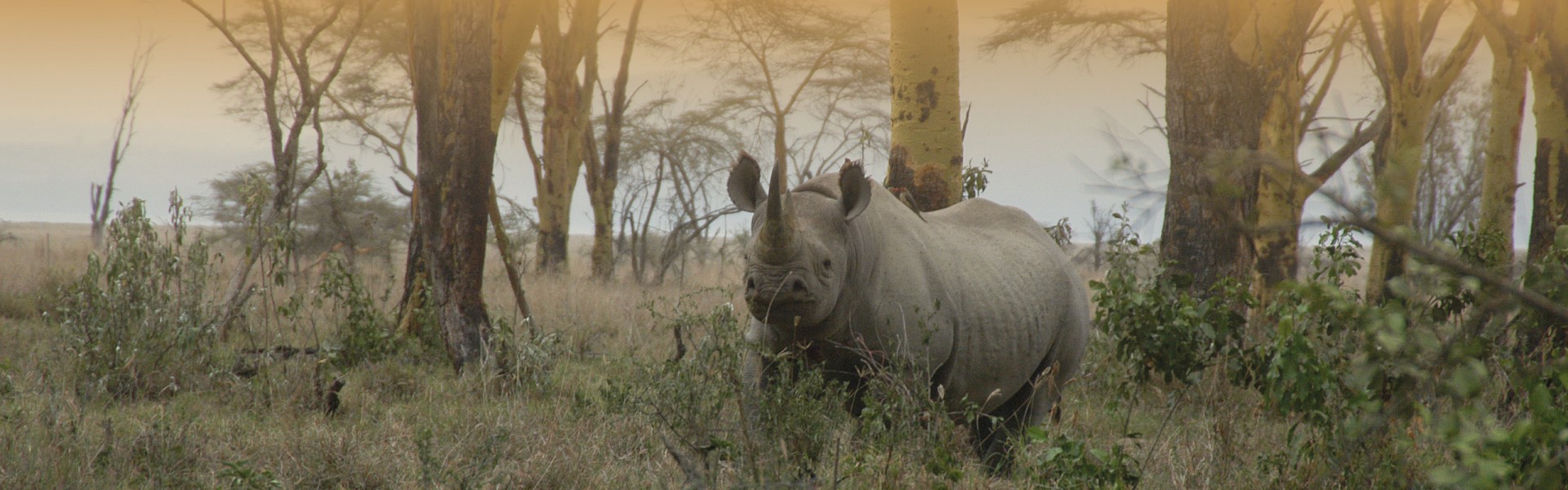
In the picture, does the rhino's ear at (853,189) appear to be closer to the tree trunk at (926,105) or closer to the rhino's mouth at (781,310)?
the rhino's mouth at (781,310)

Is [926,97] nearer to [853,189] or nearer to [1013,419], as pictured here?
[1013,419]

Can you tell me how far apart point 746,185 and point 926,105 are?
3.11 meters

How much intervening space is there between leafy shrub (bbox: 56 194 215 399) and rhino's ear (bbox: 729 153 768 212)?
3025 millimetres

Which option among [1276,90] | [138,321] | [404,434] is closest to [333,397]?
[404,434]

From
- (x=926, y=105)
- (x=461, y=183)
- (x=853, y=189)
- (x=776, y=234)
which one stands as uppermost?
(x=926, y=105)

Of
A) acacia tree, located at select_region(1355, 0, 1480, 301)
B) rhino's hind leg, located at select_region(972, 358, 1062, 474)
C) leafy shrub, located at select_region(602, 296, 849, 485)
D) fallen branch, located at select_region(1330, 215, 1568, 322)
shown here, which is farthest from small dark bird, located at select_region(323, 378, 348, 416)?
acacia tree, located at select_region(1355, 0, 1480, 301)

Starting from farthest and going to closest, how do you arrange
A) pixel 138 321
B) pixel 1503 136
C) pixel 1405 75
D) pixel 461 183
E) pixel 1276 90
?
pixel 1405 75
pixel 1503 136
pixel 1276 90
pixel 461 183
pixel 138 321

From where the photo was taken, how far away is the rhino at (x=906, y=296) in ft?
13.1

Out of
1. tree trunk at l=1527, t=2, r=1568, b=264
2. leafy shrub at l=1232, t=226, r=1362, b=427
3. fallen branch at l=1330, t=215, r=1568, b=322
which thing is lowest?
leafy shrub at l=1232, t=226, r=1362, b=427

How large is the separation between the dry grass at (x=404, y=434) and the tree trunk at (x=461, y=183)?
346 mm

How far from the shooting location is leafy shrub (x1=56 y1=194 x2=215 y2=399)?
591 centimetres

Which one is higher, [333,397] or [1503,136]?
[1503,136]

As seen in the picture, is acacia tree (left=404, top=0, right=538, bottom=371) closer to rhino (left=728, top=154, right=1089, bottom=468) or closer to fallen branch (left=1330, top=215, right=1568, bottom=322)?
rhino (left=728, top=154, right=1089, bottom=468)

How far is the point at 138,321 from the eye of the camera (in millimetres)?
6094
